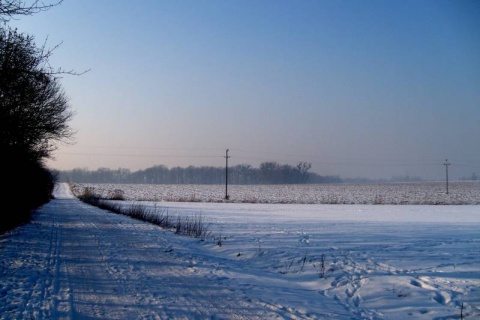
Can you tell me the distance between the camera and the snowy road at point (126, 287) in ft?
20.0

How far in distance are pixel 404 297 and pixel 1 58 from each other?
468 inches

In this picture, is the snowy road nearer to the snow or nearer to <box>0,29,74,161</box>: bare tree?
the snow

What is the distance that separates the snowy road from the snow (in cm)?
2

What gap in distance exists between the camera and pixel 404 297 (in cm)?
742

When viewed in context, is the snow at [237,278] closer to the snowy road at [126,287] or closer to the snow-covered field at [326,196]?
the snowy road at [126,287]

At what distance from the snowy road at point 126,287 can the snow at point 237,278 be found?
2 centimetres

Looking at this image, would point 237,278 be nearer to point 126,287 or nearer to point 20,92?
point 126,287

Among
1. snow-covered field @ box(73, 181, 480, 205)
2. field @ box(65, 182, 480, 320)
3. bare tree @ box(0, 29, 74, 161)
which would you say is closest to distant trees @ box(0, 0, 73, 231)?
bare tree @ box(0, 29, 74, 161)

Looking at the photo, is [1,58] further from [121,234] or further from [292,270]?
[292,270]

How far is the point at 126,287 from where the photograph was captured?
Result: 7.46 metres

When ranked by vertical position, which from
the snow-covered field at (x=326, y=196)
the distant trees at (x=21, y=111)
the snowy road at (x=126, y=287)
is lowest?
the snow-covered field at (x=326, y=196)

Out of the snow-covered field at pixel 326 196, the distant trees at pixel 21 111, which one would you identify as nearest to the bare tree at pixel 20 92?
the distant trees at pixel 21 111

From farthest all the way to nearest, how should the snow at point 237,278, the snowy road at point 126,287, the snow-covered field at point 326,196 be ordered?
the snow-covered field at point 326,196, the snow at point 237,278, the snowy road at point 126,287

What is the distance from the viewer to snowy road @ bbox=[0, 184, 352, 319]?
611 cm
